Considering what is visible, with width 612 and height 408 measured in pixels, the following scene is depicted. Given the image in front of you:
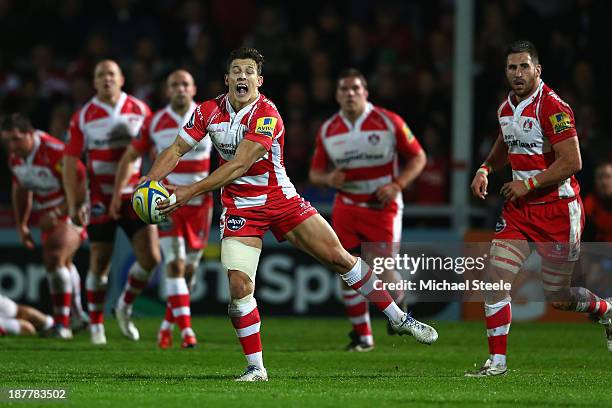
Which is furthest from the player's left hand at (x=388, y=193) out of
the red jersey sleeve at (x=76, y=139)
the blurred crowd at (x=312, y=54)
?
the blurred crowd at (x=312, y=54)

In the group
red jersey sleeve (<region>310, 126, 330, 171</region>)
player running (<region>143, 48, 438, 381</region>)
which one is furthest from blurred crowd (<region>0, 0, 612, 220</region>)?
player running (<region>143, 48, 438, 381</region>)

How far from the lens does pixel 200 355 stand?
35.4 ft

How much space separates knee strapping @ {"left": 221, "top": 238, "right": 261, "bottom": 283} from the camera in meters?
8.56

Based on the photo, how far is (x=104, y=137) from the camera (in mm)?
11875

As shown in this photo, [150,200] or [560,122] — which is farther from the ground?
[560,122]

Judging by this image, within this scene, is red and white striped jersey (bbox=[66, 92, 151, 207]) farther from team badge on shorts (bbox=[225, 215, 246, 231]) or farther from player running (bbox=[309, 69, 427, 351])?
team badge on shorts (bbox=[225, 215, 246, 231])

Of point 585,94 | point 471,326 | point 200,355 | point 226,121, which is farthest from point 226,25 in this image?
point 226,121

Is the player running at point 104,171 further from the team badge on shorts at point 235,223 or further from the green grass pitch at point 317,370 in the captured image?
the team badge on shorts at point 235,223

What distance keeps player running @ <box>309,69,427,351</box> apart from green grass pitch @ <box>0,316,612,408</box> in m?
1.10

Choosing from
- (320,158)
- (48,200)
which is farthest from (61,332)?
(320,158)

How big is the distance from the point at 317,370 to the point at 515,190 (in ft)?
7.10

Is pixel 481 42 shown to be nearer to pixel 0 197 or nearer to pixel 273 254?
pixel 273 254

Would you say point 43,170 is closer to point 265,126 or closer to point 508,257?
point 265,126

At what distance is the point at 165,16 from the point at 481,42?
199 inches
